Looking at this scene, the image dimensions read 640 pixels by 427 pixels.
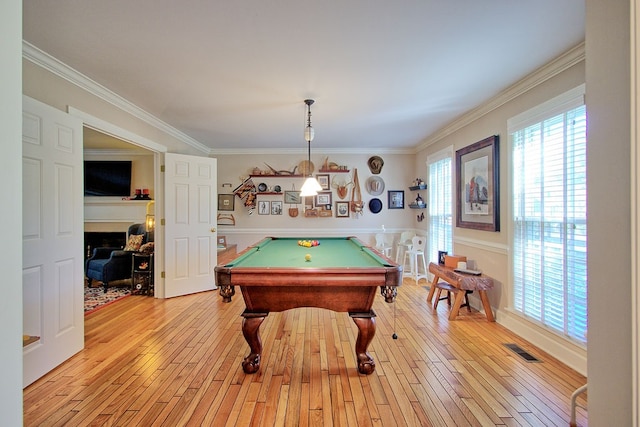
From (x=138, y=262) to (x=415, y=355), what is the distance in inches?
166

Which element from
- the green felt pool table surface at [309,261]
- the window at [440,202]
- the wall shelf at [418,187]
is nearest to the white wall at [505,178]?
the window at [440,202]

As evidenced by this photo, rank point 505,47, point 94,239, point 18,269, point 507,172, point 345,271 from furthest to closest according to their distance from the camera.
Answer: point 94,239
point 507,172
point 505,47
point 345,271
point 18,269

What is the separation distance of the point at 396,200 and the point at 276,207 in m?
2.46

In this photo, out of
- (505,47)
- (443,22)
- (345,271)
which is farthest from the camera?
(505,47)

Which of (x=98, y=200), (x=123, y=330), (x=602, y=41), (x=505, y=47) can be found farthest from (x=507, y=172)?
(x=98, y=200)

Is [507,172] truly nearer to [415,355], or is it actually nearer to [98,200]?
[415,355]

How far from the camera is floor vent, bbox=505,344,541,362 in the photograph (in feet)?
7.99

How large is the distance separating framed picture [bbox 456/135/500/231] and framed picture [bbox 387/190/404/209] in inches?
70.5

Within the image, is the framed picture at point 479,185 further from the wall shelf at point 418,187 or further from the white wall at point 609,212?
the white wall at point 609,212

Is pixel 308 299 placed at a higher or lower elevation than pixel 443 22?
lower

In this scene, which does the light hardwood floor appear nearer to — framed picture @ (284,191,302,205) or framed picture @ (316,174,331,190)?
framed picture @ (284,191,302,205)

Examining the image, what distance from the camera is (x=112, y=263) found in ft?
14.9

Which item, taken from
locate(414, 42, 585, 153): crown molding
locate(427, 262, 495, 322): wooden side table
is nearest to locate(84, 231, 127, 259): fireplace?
locate(427, 262, 495, 322): wooden side table

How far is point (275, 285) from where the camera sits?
6.56 feet
